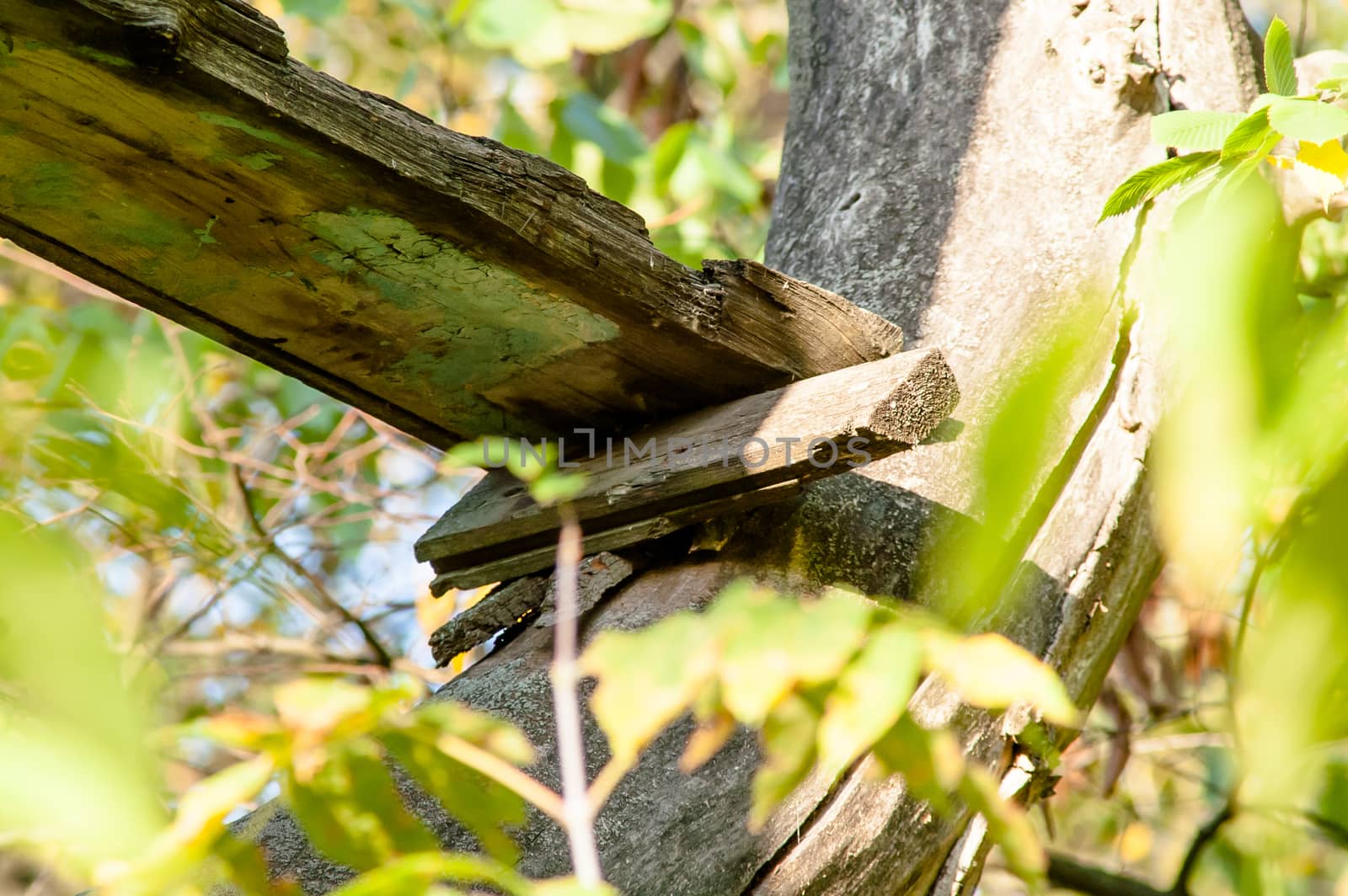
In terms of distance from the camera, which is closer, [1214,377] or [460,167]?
[1214,377]

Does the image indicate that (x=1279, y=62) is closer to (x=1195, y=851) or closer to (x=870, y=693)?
(x=870, y=693)

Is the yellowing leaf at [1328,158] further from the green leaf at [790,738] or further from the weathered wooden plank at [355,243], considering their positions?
the green leaf at [790,738]

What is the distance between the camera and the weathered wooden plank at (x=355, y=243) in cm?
91

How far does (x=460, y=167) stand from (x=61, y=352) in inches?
79.1

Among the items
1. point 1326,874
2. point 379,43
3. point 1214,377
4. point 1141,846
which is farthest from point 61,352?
point 1326,874

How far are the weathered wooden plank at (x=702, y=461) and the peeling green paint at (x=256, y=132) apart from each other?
444 millimetres

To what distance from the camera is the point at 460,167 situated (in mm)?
1033

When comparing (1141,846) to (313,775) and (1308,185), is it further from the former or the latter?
(313,775)

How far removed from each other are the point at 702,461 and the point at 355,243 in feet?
1.37

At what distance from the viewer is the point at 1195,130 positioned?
1.01 meters

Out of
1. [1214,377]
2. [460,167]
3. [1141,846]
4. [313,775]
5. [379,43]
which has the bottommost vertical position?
[1141,846]

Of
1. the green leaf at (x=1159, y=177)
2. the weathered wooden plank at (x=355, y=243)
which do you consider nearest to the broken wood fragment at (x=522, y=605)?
the weathered wooden plank at (x=355, y=243)

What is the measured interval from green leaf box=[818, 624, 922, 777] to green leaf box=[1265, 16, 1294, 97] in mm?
708

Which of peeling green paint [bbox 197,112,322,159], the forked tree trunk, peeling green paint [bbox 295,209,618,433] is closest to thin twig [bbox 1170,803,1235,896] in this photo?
the forked tree trunk
